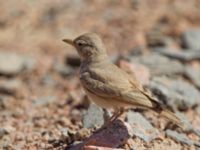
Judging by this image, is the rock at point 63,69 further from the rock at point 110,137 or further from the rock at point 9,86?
the rock at point 110,137

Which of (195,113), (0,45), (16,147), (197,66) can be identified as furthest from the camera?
(0,45)

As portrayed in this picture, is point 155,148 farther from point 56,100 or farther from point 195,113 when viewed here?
point 56,100

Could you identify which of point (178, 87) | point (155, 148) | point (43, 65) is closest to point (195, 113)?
point (178, 87)

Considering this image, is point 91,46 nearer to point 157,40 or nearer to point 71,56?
point 71,56

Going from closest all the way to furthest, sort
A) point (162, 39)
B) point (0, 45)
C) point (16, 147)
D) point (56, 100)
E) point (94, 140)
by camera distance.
Answer: point (94, 140), point (16, 147), point (56, 100), point (162, 39), point (0, 45)

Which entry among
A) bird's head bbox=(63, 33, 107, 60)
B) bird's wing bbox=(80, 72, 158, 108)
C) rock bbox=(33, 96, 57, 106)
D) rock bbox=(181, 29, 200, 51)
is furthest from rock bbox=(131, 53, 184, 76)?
bird's wing bbox=(80, 72, 158, 108)

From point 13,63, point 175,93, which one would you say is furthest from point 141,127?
point 13,63
